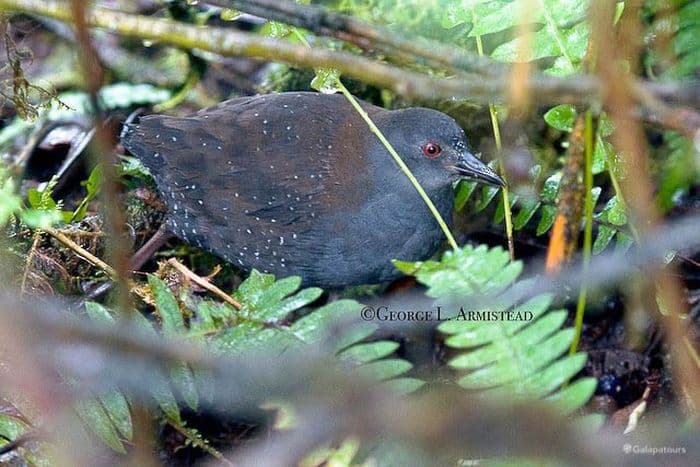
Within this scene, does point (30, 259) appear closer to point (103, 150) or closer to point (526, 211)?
point (526, 211)

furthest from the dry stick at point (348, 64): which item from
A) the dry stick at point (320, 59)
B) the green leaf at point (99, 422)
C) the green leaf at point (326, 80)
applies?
the green leaf at point (326, 80)

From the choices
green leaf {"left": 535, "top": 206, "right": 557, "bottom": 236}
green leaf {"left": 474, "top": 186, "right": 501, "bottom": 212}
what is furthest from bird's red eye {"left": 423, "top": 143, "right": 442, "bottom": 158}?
green leaf {"left": 535, "top": 206, "right": 557, "bottom": 236}

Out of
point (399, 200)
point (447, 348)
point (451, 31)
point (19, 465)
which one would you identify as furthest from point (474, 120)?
point (19, 465)

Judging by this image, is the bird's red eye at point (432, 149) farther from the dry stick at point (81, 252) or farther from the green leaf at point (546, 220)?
the dry stick at point (81, 252)

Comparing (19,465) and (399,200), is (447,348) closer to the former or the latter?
(399,200)

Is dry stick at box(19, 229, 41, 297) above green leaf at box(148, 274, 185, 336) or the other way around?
above

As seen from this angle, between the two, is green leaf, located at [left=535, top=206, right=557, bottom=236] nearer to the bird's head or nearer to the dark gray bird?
the dark gray bird
